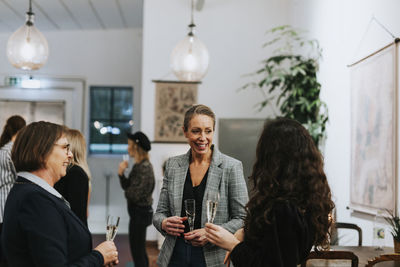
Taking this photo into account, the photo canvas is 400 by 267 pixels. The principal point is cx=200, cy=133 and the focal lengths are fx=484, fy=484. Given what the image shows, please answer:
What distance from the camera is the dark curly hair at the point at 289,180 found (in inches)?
64.2

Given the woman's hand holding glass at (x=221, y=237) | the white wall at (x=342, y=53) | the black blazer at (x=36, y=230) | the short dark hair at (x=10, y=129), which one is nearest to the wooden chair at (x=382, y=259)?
the woman's hand holding glass at (x=221, y=237)

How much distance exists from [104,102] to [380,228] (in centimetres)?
653

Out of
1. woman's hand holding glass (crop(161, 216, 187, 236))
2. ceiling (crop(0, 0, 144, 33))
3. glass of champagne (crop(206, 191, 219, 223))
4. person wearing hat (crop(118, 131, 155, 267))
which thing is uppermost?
ceiling (crop(0, 0, 144, 33))

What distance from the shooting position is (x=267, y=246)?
160 cm

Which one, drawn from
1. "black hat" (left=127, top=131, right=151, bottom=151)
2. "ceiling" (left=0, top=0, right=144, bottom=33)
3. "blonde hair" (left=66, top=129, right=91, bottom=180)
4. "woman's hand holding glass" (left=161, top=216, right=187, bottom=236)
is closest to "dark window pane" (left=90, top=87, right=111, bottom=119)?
"ceiling" (left=0, top=0, right=144, bottom=33)

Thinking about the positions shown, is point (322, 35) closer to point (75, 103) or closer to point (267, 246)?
point (267, 246)

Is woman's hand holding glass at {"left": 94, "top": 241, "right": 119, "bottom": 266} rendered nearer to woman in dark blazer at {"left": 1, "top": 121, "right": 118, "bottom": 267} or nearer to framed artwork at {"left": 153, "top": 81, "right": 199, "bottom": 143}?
woman in dark blazer at {"left": 1, "top": 121, "right": 118, "bottom": 267}

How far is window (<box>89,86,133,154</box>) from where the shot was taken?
29.3 ft

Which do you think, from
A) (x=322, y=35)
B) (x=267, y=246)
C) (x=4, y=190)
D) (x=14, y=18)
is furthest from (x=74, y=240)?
(x=14, y=18)

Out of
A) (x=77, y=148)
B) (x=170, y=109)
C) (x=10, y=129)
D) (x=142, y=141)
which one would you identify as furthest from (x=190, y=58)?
(x=77, y=148)

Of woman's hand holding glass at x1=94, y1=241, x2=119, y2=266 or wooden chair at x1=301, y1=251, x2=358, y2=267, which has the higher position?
woman's hand holding glass at x1=94, y1=241, x2=119, y2=266

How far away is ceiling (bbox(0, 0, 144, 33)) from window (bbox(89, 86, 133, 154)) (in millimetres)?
1215

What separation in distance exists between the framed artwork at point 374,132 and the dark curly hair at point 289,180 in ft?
7.06

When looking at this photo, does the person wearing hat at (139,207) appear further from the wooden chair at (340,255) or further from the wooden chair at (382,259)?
the wooden chair at (382,259)
